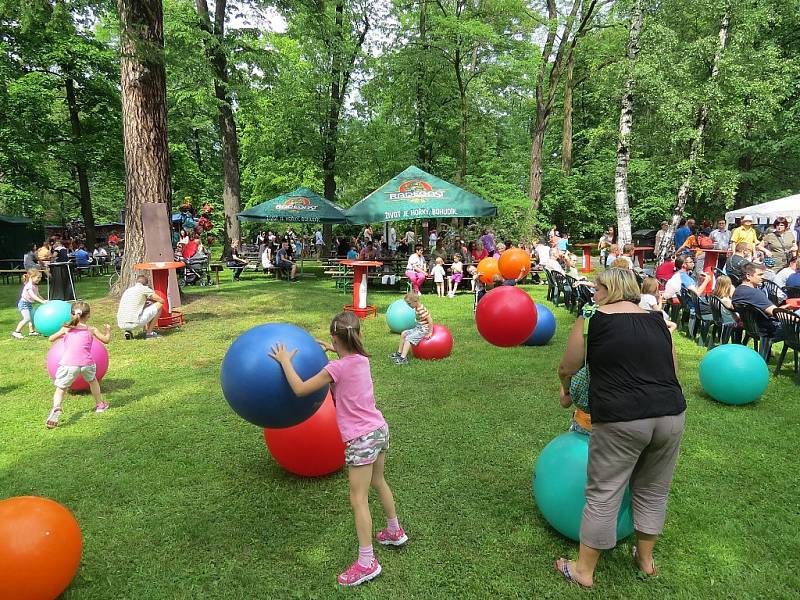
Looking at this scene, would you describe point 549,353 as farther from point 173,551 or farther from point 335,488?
point 173,551

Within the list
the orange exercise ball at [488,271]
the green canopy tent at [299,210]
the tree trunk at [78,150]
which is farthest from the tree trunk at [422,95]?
the tree trunk at [78,150]

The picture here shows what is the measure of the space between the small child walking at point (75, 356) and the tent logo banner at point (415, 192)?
11.1m

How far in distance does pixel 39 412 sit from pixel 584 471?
20.5 feet

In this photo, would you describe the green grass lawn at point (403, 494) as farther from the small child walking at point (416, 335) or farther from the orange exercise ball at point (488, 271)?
the orange exercise ball at point (488, 271)

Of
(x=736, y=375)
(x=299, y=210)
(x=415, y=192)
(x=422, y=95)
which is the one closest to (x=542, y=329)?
(x=736, y=375)

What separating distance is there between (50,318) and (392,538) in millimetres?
8673

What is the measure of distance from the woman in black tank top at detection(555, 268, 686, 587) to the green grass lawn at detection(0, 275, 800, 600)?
1.66ft

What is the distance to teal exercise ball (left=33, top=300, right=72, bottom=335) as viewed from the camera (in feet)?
31.1

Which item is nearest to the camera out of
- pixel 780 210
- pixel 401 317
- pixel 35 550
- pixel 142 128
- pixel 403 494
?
pixel 35 550

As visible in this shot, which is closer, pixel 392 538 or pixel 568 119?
pixel 392 538

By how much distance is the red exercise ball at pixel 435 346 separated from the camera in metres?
8.49

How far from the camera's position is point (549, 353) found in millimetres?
8953

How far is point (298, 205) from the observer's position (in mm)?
20641

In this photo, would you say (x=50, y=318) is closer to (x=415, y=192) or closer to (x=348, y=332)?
(x=348, y=332)
